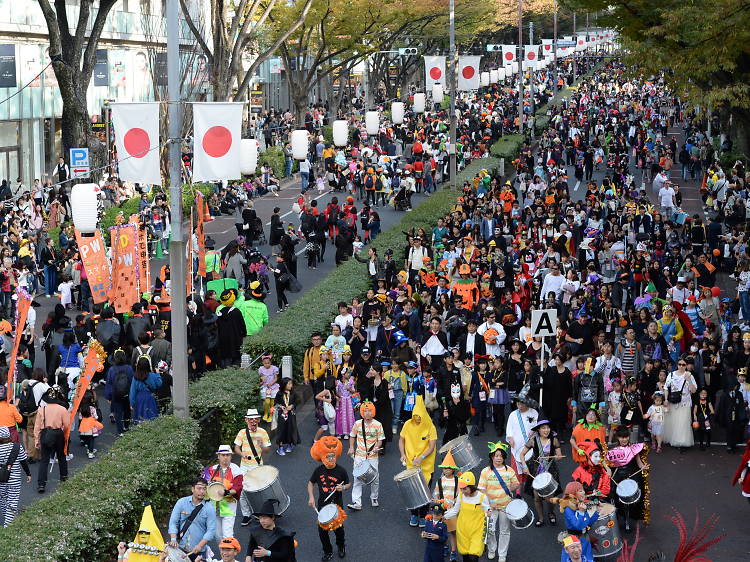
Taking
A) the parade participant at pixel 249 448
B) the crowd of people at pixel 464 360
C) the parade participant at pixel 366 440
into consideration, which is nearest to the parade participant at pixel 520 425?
the crowd of people at pixel 464 360

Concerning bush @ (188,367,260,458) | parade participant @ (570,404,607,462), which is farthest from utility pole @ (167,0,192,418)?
parade participant @ (570,404,607,462)

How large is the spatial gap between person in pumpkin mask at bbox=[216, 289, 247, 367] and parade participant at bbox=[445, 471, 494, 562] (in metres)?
8.40

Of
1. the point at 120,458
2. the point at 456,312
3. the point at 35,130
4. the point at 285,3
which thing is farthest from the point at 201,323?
the point at 285,3

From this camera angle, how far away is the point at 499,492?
12469 millimetres

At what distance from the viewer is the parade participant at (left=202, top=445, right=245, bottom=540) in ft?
41.1

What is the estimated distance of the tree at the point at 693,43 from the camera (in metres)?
21.1

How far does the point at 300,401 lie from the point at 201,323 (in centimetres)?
202

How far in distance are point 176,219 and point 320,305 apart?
750cm

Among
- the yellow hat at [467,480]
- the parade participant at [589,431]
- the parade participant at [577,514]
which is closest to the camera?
the parade participant at [577,514]

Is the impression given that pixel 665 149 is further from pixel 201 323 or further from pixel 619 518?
pixel 619 518

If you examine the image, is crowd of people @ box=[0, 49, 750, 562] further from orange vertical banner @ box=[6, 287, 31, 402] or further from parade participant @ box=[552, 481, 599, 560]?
orange vertical banner @ box=[6, 287, 31, 402]

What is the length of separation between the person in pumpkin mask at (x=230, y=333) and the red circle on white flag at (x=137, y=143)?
238 inches

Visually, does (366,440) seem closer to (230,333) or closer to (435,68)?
(230,333)

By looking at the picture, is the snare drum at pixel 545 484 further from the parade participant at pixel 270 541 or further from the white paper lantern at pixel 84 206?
the white paper lantern at pixel 84 206
